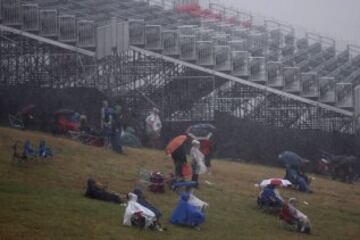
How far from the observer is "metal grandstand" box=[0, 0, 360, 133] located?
2345 cm

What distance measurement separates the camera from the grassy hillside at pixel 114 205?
10607 millimetres

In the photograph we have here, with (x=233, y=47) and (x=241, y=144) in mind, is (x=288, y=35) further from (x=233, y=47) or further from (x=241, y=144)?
(x=241, y=144)

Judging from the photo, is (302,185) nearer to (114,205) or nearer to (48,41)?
(114,205)

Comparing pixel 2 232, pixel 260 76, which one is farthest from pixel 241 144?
pixel 2 232

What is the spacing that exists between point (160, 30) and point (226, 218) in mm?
12163

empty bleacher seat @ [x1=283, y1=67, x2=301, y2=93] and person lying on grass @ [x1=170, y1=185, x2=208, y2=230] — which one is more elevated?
empty bleacher seat @ [x1=283, y1=67, x2=301, y2=93]

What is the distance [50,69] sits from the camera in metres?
23.6

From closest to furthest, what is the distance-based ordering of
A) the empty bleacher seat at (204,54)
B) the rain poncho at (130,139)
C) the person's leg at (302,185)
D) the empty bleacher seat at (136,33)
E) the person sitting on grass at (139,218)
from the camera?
the person sitting on grass at (139,218) < the person's leg at (302,185) < the rain poncho at (130,139) < the empty bleacher seat at (136,33) < the empty bleacher seat at (204,54)

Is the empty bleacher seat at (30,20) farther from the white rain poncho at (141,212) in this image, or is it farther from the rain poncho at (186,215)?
the white rain poncho at (141,212)

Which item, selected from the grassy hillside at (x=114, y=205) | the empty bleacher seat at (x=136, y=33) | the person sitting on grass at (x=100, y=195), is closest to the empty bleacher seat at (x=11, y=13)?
the empty bleacher seat at (x=136, y=33)

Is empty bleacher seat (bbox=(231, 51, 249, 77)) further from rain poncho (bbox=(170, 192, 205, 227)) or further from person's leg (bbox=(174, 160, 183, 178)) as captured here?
rain poncho (bbox=(170, 192, 205, 227))

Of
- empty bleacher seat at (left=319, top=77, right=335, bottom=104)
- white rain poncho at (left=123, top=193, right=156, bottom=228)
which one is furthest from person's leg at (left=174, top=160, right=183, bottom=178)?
empty bleacher seat at (left=319, top=77, right=335, bottom=104)

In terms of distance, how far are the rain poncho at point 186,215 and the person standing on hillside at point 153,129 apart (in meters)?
9.77

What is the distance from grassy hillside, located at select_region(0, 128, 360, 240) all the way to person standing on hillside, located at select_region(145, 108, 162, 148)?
207 centimetres
